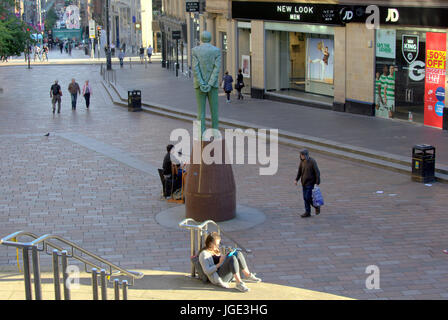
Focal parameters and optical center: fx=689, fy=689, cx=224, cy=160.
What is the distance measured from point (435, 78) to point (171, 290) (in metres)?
15.2

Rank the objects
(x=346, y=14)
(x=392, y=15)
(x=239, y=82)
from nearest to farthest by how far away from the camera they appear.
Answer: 1. (x=392, y=15)
2. (x=346, y=14)
3. (x=239, y=82)

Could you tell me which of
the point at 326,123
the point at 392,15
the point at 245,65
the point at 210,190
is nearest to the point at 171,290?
the point at 210,190

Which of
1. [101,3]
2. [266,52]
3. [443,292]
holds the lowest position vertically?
[443,292]

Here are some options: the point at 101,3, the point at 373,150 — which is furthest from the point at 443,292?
the point at 101,3

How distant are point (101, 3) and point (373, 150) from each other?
10384 centimetres

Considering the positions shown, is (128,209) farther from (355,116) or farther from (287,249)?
(355,116)

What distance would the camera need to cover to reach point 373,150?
19156mm

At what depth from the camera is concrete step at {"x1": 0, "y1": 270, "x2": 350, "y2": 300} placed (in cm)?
906

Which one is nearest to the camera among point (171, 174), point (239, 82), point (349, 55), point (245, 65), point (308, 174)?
point (308, 174)

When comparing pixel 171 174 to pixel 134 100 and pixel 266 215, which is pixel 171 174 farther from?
pixel 134 100

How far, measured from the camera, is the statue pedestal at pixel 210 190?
13.5 m

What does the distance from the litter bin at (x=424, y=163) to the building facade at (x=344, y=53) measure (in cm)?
609

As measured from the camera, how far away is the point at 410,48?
2308 centimetres

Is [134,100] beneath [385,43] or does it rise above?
beneath
